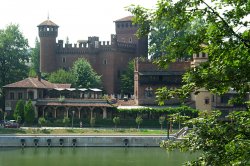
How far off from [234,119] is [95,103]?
51.5 meters

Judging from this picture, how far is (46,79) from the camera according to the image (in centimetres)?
7388

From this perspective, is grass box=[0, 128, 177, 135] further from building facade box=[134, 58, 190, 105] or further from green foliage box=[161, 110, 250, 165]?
green foliage box=[161, 110, 250, 165]

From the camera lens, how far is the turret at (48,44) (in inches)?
3044

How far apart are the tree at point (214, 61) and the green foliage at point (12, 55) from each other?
59.4 metres

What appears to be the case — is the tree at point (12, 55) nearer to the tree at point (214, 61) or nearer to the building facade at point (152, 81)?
the building facade at point (152, 81)

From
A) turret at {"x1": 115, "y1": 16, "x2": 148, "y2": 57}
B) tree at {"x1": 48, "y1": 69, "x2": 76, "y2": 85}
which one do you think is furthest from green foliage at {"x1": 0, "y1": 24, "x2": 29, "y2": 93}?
turret at {"x1": 115, "y1": 16, "x2": 148, "y2": 57}

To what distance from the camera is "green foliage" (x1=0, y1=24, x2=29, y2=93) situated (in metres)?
68.6

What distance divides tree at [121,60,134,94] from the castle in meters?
2.17

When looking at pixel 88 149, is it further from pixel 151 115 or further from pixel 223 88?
pixel 223 88

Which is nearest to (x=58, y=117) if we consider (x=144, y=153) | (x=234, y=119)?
(x=144, y=153)

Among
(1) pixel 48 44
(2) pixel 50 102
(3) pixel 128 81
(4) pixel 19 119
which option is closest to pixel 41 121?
Answer: (4) pixel 19 119

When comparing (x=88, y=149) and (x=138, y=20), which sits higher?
(x=138, y=20)

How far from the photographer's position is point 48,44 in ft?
255

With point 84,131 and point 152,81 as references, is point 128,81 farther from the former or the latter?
point 84,131
